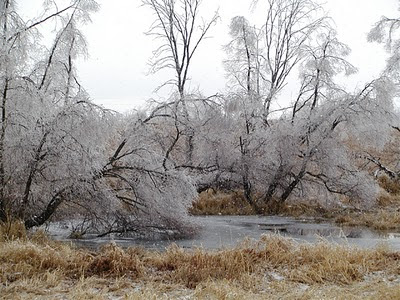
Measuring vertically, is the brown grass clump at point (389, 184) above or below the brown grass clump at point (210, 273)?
above

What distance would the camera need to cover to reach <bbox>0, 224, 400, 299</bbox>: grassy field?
657 centimetres

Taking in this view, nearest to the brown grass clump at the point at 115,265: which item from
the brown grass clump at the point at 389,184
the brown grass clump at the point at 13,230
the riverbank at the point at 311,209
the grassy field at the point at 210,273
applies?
the grassy field at the point at 210,273

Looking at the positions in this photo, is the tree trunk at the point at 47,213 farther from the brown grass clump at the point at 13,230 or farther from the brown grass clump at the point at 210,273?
the brown grass clump at the point at 210,273

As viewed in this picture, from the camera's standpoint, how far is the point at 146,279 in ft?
24.7

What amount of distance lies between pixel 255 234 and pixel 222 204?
5.89 m

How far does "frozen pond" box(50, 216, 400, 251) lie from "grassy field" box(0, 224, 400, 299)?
1.37 metres

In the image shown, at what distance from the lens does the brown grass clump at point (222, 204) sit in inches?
720

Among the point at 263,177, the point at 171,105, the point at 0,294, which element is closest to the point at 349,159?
the point at 263,177

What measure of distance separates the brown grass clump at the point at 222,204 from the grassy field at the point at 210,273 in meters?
9.11

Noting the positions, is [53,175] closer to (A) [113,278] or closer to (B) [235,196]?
(A) [113,278]

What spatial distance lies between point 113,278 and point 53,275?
3.02ft

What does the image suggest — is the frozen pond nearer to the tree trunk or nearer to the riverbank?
the tree trunk

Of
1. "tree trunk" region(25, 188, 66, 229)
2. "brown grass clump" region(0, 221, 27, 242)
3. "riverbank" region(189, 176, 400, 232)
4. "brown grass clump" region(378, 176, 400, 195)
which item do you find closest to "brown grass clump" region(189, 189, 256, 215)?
"riverbank" region(189, 176, 400, 232)

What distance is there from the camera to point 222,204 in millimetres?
18891
